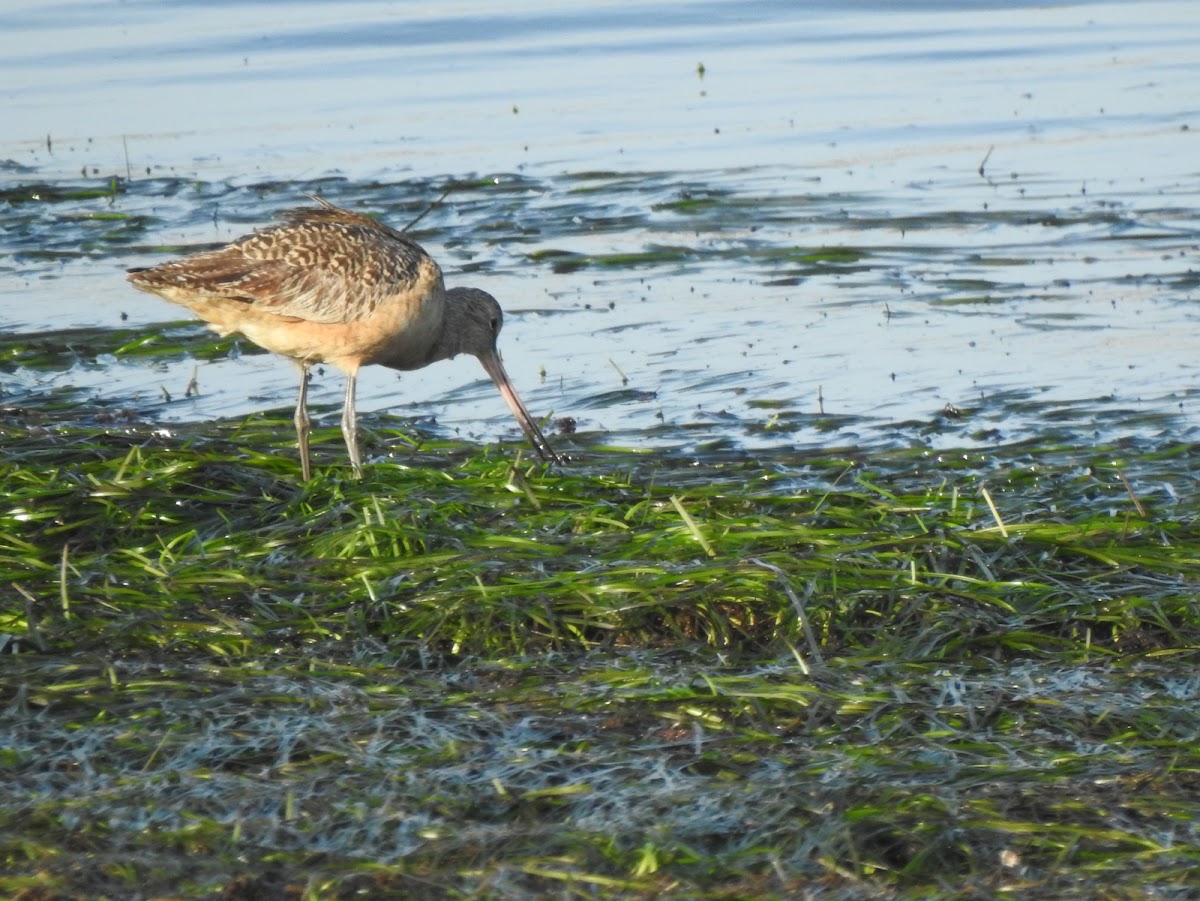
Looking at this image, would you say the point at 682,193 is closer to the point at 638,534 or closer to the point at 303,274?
the point at 303,274

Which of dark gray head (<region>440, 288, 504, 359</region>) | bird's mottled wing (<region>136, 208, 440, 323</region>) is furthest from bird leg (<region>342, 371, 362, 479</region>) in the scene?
dark gray head (<region>440, 288, 504, 359</region>)

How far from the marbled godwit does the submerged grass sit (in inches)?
27.9

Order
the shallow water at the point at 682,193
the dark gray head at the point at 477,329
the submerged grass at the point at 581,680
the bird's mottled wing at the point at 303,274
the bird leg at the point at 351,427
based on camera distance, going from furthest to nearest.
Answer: the shallow water at the point at 682,193, the dark gray head at the point at 477,329, the bird's mottled wing at the point at 303,274, the bird leg at the point at 351,427, the submerged grass at the point at 581,680

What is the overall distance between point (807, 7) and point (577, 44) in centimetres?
252

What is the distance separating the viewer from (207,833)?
3.37 metres

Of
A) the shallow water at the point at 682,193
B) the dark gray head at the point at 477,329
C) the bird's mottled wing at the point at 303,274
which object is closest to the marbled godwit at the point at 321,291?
the bird's mottled wing at the point at 303,274

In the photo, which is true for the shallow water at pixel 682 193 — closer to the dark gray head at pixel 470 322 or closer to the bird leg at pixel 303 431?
the dark gray head at pixel 470 322

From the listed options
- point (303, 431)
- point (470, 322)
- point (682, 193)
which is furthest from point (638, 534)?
point (682, 193)

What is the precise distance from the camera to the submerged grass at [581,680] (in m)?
3.31

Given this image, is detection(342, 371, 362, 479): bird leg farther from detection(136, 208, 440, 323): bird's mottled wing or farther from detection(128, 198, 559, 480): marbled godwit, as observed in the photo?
detection(136, 208, 440, 323): bird's mottled wing

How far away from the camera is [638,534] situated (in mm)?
4949

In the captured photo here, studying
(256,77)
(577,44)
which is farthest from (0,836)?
(577,44)

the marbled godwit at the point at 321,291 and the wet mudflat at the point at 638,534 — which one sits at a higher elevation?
the marbled godwit at the point at 321,291

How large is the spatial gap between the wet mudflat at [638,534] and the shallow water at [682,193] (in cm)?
4
